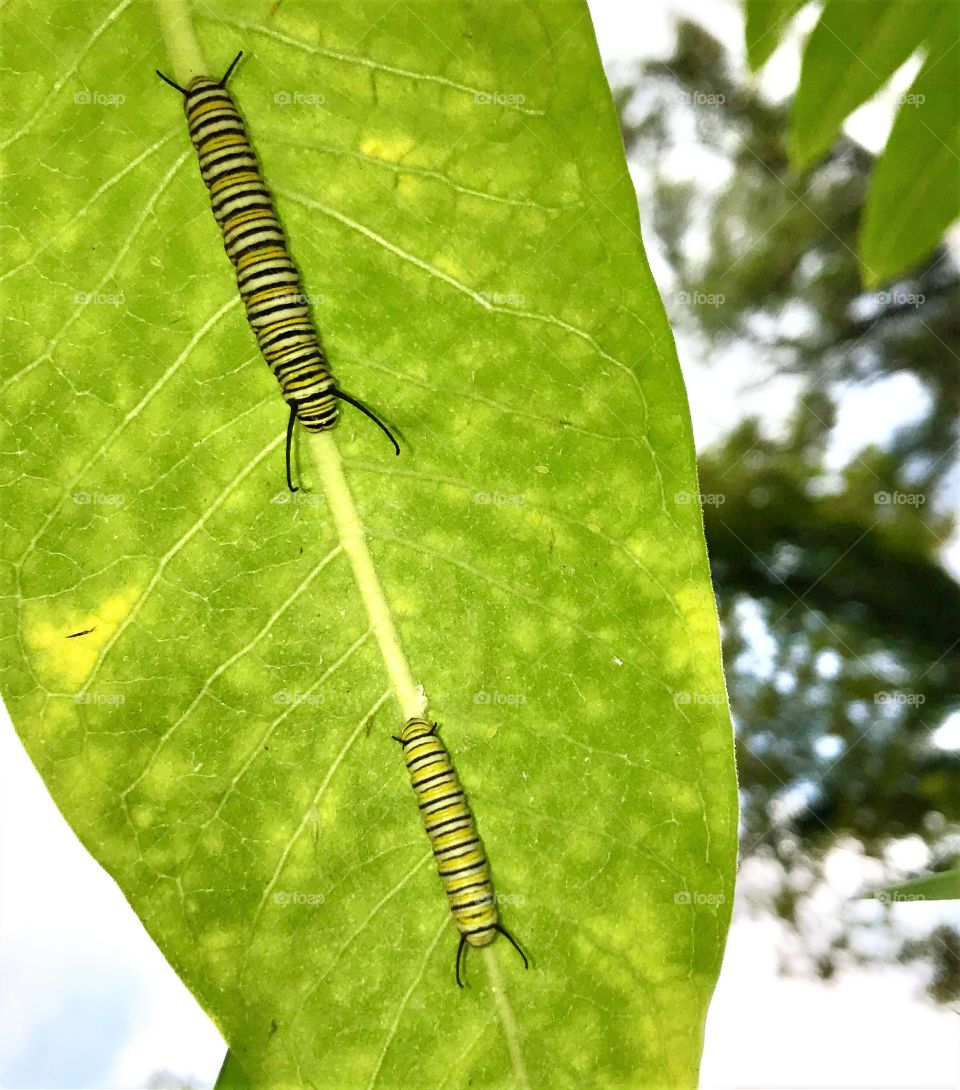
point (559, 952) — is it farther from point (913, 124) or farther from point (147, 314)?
point (913, 124)

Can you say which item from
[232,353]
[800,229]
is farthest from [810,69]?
[800,229]
